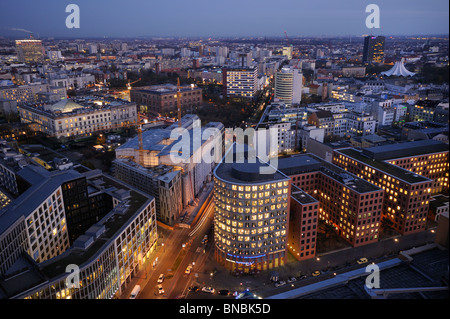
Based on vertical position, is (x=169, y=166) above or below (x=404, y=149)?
below

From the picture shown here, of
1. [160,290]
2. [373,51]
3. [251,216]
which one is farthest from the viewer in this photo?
[373,51]

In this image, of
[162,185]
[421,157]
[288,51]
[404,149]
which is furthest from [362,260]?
[288,51]

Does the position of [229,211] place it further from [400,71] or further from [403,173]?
[400,71]

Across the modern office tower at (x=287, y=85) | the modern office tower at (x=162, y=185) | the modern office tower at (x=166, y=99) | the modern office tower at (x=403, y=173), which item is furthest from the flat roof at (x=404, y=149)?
the modern office tower at (x=166, y=99)

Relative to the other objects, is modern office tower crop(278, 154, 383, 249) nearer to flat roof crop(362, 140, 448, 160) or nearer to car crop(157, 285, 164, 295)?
flat roof crop(362, 140, 448, 160)

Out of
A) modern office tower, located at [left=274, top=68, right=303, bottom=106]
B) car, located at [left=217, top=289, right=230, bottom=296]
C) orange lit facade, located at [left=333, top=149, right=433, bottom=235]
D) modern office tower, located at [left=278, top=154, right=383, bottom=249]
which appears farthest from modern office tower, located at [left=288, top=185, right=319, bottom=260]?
modern office tower, located at [left=274, top=68, right=303, bottom=106]

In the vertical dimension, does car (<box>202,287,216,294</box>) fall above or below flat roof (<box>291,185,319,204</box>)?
below

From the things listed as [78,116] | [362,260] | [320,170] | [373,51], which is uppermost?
[373,51]
